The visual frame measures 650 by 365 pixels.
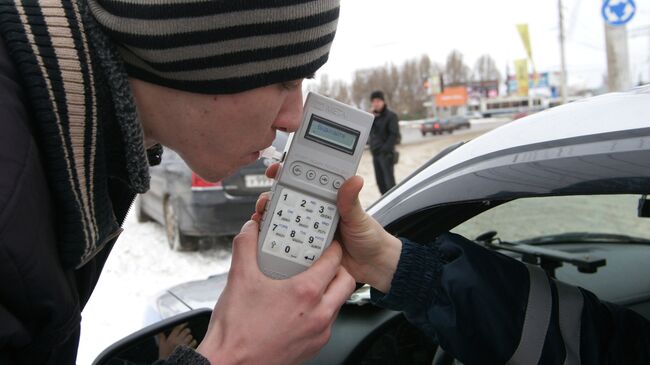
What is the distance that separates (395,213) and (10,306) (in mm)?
973

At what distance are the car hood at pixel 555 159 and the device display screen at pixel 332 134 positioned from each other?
0.87 ft

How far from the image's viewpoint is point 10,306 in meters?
0.71

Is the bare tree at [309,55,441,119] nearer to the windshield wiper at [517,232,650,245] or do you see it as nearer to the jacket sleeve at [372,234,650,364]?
the windshield wiper at [517,232,650,245]

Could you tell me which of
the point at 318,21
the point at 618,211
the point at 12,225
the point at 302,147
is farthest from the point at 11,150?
the point at 618,211

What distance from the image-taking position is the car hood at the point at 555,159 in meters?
0.97

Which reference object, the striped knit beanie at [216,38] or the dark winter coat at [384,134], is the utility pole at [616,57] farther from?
the striped knit beanie at [216,38]

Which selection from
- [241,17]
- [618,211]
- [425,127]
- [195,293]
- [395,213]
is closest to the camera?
[241,17]

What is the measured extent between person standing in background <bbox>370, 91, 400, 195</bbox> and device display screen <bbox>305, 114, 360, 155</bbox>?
6.67 meters

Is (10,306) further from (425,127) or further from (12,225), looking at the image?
(425,127)

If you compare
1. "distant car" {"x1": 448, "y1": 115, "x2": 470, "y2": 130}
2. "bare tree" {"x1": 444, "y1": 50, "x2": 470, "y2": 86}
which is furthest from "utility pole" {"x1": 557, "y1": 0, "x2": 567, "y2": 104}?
"bare tree" {"x1": 444, "y1": 50, "x2": 470, "y2": 86}

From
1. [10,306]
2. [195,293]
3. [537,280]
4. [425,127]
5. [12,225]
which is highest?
[12,225]

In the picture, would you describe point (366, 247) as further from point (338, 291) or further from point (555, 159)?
point (555, 159)

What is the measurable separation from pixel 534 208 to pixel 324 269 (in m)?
1.49

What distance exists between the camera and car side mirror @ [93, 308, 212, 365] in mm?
1358
